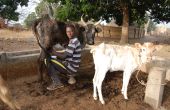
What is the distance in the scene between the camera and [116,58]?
705 cm

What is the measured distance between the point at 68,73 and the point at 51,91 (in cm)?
53

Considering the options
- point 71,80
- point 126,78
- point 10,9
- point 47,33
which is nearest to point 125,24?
point 10,9

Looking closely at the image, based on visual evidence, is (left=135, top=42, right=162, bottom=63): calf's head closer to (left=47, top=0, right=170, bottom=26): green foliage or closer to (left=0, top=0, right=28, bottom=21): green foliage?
(left=47, top=0, right=170, bottom=26): green foliage

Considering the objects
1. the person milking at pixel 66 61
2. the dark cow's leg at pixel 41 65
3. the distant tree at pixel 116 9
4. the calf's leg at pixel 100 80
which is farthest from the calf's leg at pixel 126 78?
the distant tree at pixel 116 9

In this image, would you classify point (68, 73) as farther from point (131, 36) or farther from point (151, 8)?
point (131, 36)

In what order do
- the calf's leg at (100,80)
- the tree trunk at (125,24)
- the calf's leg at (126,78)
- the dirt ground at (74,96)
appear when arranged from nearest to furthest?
the dirt ground at (74,96), the calf's leg at (100,80), the calf's leg at (126,78), the tree trunk at (125,24)

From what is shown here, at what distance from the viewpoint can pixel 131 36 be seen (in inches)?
1089

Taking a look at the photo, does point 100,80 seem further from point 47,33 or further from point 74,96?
point 47,33

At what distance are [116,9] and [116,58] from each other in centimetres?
1592

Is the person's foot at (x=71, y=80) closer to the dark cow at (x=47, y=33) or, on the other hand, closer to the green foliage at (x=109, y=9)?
the dark cow at (x=47, y=33)

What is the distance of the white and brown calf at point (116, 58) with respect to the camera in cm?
693

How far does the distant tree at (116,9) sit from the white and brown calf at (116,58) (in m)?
12.8

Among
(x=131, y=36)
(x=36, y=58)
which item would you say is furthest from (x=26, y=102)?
(x=131, y=36)

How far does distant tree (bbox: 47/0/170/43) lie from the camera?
20281mm
